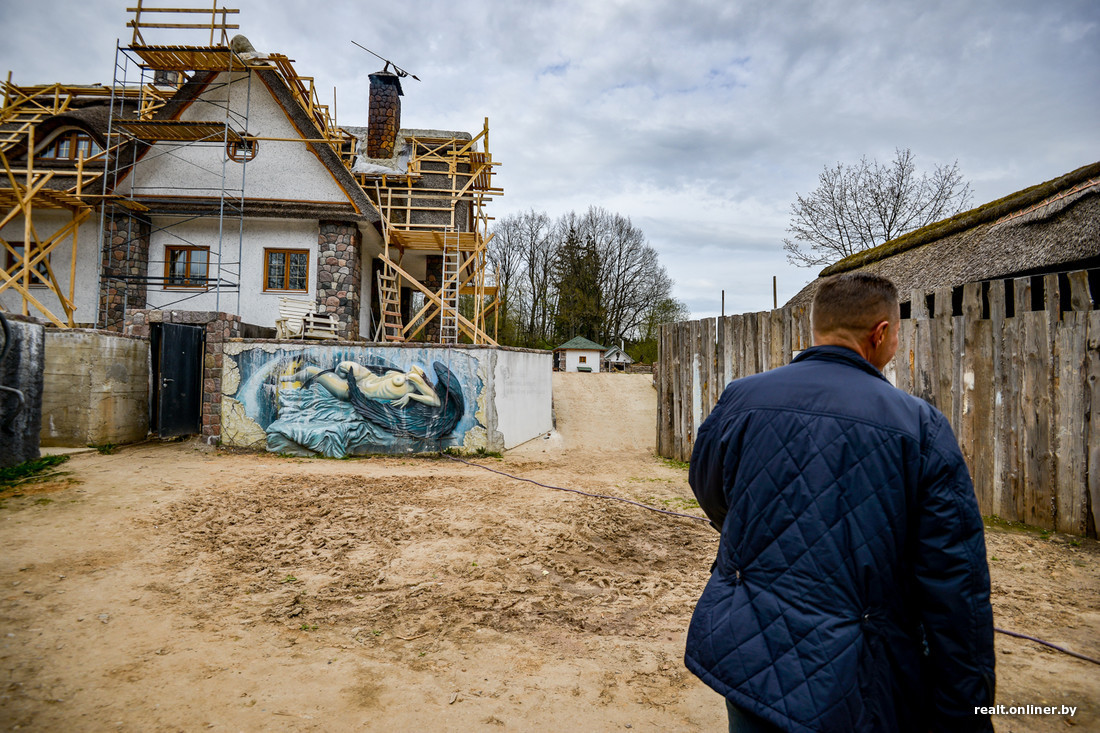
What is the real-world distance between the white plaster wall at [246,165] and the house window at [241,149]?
143 mm

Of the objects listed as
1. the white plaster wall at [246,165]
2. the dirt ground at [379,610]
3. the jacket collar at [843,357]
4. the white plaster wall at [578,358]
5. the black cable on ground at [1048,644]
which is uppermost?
the white plaster wall at [246,165]

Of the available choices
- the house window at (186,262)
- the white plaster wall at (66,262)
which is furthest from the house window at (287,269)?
the white plaster wall at (66,262)

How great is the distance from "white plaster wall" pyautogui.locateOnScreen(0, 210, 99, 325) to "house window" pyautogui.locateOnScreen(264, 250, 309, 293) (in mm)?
4443

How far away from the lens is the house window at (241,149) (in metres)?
15.7

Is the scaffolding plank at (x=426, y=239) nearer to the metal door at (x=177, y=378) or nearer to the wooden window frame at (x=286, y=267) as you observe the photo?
the wooden window frame at (x=286, y=267)

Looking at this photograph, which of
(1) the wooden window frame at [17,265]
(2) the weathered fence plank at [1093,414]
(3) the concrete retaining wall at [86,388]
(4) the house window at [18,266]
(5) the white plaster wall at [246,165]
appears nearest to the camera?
(2) the weathered fence plank at [1093,414]

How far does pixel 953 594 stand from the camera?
1578mm

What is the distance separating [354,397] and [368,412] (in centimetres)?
41

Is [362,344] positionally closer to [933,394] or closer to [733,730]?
[933,394]

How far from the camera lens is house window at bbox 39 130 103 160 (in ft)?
54.3

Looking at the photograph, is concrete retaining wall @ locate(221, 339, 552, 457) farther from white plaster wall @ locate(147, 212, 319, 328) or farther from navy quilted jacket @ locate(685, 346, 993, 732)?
navy quilted jacket @ locate(685, 346, 993, 732)

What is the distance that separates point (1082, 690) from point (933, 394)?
13.2 feet

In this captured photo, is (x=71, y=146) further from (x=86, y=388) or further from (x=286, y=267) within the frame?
(x=86, y=388)

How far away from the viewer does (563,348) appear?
37.3m
